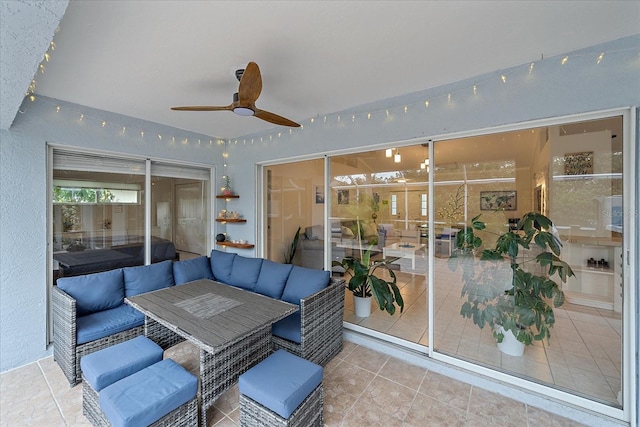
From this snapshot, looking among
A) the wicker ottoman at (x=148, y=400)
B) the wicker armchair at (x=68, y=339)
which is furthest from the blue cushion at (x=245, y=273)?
the wicker ottoman at (x=148, y=400)

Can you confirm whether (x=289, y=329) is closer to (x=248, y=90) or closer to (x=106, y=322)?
(x=106, y=322)

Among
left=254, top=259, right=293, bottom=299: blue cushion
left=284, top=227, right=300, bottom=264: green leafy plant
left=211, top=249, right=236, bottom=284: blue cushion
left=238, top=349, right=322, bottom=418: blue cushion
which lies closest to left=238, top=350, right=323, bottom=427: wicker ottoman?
left=238, top=349, right=322, bottom=418: blue cushion

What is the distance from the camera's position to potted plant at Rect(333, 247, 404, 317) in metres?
3.11

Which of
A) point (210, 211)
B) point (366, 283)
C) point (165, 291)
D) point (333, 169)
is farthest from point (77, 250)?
point (366, 283)

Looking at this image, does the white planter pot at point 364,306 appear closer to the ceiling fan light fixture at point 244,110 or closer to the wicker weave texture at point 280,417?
the wicker weave texture at point 280,417

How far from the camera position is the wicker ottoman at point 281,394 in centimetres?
158

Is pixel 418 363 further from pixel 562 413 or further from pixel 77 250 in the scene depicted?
pixel 77 250

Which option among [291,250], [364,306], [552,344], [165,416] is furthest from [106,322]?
[552,344]

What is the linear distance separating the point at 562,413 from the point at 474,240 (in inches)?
57.6

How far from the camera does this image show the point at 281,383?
65.9 inches

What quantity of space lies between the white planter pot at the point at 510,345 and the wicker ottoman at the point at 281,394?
1.87 meters

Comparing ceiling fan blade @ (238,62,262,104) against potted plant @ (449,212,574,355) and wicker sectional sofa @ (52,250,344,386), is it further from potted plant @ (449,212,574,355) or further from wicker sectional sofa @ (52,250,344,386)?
potted plant @ (449,212,574,355)

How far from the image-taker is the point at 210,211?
4.53m

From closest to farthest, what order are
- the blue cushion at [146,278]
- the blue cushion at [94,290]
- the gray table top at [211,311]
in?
the gray table top at [211,311], the blue cushion at [94,290], the blue cushion at [146,278]
